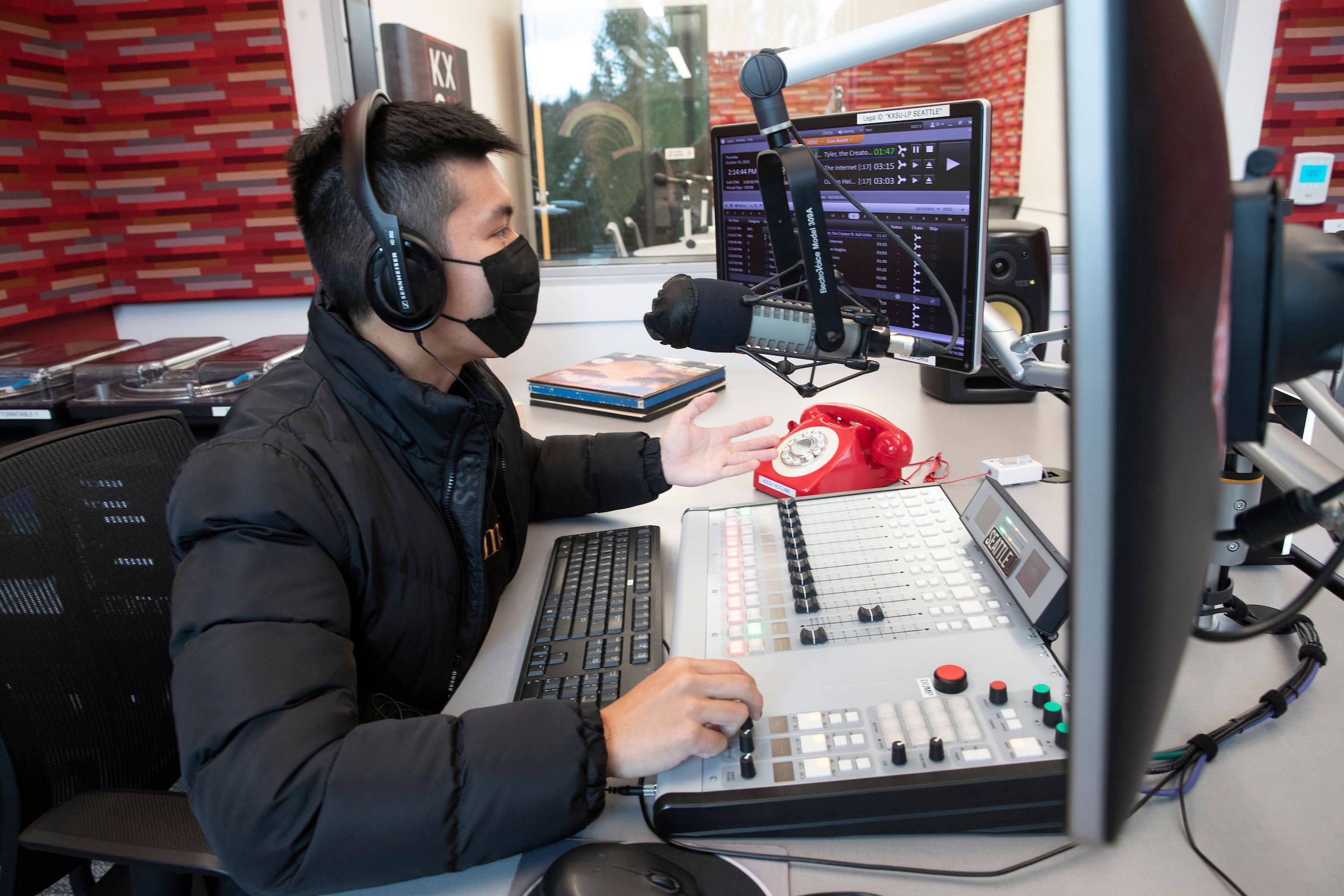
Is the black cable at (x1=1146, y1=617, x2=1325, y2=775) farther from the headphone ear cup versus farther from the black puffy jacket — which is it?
the headphone ear cup

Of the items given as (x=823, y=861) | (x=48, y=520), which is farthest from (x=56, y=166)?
(x=823, y=861)

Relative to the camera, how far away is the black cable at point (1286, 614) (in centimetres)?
39

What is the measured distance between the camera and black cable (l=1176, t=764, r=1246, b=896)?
0.51m

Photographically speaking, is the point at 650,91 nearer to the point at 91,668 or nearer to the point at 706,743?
the point at 91,668

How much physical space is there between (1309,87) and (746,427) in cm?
198

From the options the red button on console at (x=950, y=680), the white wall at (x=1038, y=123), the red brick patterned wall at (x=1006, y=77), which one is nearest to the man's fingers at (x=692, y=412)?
the white wall at (x=1038, y=123)

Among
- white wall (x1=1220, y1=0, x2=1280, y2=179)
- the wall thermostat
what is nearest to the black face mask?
white wall (x1=1220, y1=0, x2=1280, y2=179)

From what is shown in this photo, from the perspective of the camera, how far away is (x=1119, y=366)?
26cm

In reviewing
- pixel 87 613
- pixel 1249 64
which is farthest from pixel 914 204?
pixel 1249 64

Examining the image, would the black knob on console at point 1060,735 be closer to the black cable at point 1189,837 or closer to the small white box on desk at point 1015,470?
the black cable at point 1189,837

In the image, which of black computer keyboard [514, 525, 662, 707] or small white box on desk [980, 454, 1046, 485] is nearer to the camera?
black computer keyboard [514, 525, 662, 707]

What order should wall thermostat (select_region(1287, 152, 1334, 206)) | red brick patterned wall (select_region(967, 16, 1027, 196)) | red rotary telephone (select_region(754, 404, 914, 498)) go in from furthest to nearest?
red brick patterned wall (select_region(967, 16, 1027, 196))
wall thermostat (select_region(1287, 152, 1334, 206))
red rotary telephone (select_region(754, 404, 914, 498))

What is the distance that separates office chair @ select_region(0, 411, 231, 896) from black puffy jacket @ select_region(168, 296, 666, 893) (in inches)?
6.3

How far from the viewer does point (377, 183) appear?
89 centimetres
